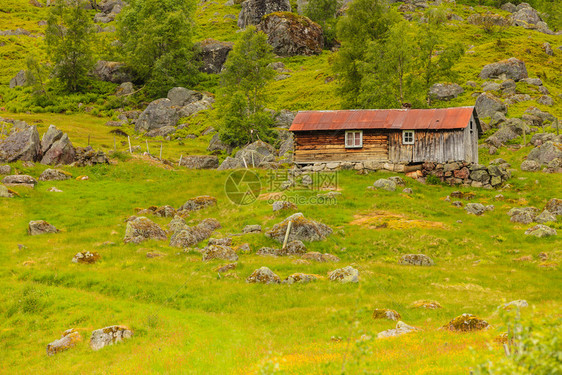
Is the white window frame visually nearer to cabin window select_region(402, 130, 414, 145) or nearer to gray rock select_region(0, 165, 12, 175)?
cabin window select_region(402, 130, 414, 145)

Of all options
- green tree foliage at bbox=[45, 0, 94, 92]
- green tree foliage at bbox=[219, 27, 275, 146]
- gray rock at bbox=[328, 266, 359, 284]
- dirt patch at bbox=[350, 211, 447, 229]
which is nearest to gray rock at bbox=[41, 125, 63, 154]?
green tree foliage at bbox=[219, 27, 275, 146]

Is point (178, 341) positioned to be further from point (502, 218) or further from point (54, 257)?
point (502, 218)

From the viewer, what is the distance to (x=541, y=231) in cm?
3212

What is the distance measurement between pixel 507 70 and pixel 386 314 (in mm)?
68899

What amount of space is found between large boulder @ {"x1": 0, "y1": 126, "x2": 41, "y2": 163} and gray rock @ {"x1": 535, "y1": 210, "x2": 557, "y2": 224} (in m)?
48.8

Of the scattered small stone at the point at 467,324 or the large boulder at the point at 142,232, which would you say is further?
the large boulder at the point at 142,232

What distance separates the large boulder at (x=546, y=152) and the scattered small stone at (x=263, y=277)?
37.3 m

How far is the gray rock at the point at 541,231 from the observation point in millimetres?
31933

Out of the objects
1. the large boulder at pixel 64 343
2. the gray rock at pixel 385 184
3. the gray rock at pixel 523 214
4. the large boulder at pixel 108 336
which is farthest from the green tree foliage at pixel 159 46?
the large boulder at pixel 108 336

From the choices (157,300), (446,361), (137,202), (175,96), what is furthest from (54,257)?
(175,96)

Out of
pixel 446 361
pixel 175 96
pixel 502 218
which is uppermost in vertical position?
pixel 175 96

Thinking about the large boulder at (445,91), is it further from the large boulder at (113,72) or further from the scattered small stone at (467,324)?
the large boulder at (113,72)

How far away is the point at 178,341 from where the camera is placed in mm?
17234

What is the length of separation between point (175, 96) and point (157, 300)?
69894 millimetres
